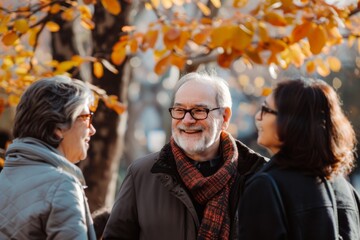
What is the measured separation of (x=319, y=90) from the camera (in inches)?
115

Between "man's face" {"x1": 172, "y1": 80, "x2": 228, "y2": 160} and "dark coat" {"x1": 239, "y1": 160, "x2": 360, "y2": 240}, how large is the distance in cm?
97

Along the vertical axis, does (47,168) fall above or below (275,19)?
below

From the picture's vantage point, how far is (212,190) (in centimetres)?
Result: 360

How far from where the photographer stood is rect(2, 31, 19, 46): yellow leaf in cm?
511

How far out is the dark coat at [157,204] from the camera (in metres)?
3.57

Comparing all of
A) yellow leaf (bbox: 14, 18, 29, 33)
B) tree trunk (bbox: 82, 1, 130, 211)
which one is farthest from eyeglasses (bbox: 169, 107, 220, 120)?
tree trunk (bbox: 82, 1, 130, 211)

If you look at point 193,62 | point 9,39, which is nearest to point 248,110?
point 193,62

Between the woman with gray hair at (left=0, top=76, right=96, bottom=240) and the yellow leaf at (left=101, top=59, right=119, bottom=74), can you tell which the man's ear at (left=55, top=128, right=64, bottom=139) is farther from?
the yellow leaf at (left=101, top=59, right=119, bottom=74)

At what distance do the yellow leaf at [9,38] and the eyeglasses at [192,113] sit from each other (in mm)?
1845

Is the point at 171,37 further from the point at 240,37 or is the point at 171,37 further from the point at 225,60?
the point at 240,37

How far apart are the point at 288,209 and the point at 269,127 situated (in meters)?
0.40

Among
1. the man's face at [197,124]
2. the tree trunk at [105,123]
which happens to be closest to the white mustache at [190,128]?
the man's face at [197,124]

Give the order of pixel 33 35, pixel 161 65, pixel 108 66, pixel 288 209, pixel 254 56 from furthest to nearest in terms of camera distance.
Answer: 1. pixel 108 66
2. pixel 33 35
3. pixel 161 65
4. pixel 254 56
5. pixel 288 209

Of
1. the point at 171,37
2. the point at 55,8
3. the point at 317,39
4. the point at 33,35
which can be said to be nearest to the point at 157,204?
the point at 171,37
